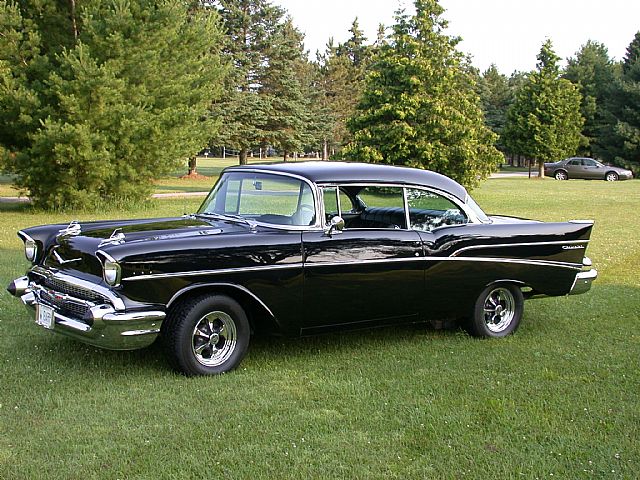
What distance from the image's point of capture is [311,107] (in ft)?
166

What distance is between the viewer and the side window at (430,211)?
638 centimetres

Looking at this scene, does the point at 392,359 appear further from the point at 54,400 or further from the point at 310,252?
the point at 54,400

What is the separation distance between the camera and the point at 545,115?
4772 cm

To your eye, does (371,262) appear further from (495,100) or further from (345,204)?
(495,100)

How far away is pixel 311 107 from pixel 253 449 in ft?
157

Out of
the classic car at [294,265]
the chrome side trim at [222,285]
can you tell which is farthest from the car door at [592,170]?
the chrome side trim at [222,285]

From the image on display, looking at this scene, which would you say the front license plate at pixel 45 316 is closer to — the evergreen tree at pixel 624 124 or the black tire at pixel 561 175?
the black tire at pixel 561 175

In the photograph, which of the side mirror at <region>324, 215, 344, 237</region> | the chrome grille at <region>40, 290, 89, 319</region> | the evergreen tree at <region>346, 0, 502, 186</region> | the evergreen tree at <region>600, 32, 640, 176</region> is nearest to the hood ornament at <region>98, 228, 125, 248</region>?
the chrome grille at <region>40, 290, 89, 319</region>

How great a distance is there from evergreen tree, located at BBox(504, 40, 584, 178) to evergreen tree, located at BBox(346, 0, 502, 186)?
20.5m

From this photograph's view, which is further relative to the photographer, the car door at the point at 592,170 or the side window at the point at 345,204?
the car door at the point at 592,170

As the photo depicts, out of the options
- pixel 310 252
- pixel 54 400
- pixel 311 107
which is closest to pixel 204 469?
pixel 54 400

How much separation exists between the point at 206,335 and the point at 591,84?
60.9 metres

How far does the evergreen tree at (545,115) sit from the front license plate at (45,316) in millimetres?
45568

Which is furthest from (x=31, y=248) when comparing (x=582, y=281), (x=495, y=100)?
(x=495, y=100)
